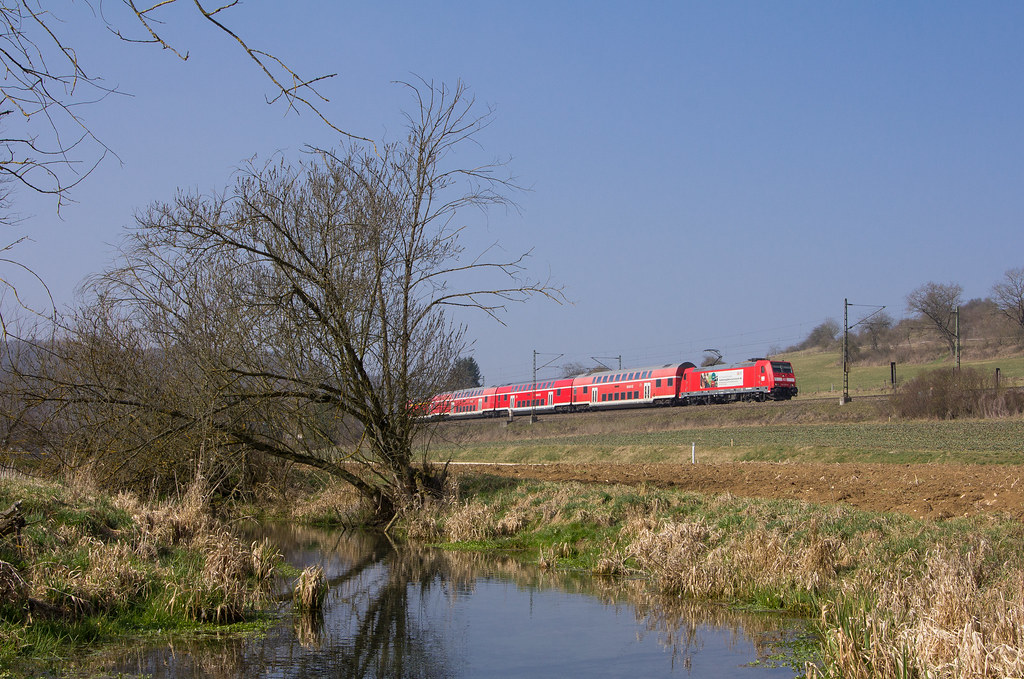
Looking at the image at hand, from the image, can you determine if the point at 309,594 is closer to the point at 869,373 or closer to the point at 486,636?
the point at 486,636

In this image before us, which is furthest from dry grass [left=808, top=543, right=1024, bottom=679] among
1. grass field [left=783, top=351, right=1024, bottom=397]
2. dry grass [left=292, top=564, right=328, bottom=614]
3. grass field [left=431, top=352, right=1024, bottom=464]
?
grass field [left=783, top=351, right=1024, bottom=397]

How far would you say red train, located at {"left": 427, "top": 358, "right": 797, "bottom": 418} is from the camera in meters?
54.6

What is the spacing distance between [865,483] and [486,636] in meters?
10.2

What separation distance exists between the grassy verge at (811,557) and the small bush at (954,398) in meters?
29.1

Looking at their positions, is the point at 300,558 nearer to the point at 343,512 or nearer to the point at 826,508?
the point at 343,512

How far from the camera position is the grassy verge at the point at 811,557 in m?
6.59

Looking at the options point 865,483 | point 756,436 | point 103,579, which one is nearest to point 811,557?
point 865,483

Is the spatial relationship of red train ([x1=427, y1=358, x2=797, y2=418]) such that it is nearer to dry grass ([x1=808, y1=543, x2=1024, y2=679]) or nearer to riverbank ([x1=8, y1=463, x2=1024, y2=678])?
riverbank ([x1=8, y1=463, x2=1024, y2=678])

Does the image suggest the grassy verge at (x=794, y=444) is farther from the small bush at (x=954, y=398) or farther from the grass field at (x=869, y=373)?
the grass field at (x=869, y=373)

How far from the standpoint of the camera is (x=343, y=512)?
62.3ft

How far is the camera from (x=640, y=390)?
59.2 meters

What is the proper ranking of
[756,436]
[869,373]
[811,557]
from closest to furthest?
1. [811,557]
2. [756,436]
3. [869,373]

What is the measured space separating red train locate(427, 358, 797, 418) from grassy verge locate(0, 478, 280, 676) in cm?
4192

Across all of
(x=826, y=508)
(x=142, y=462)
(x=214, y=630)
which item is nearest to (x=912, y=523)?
(x=826, y=508)
